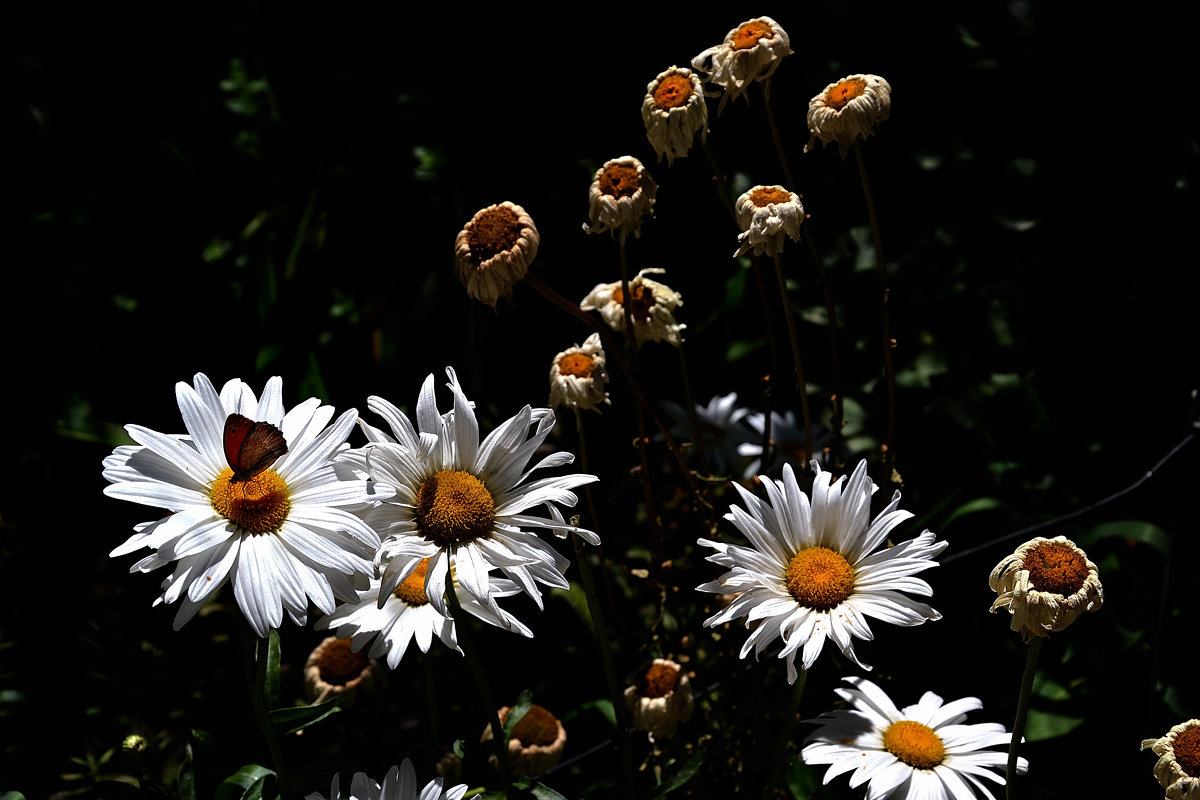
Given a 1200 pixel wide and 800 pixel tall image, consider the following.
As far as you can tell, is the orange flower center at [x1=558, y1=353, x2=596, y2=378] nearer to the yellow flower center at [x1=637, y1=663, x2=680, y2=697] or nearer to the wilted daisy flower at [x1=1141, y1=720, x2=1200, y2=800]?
the yellow flower center at [x1=637, y1=663, x2=680, y2=697]

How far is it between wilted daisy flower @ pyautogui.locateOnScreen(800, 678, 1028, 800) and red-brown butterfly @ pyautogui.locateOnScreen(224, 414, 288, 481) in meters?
0.59

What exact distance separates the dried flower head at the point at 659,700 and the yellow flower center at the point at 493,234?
0.50 metres

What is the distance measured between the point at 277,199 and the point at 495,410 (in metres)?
0.78

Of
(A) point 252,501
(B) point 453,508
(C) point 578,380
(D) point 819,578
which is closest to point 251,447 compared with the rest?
(A) point 252,501

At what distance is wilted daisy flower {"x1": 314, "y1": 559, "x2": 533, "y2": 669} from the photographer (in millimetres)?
951

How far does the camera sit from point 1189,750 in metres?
0.82

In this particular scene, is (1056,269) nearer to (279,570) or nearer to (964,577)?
(964,577)

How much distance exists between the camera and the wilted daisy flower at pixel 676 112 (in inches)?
39.2

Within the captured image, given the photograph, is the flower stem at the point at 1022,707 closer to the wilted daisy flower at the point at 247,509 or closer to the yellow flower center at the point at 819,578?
the yellow flower center at the point at 819,578

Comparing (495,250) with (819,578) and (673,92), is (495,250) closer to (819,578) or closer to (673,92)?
(673,92)

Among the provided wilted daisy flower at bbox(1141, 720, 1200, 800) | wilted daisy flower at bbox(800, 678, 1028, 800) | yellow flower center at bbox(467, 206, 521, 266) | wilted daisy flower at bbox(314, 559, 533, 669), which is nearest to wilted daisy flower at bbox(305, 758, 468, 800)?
wilted daisy flower at bbox(314, 559, 533, 669)

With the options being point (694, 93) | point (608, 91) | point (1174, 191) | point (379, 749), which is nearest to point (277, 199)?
point (608, 91)

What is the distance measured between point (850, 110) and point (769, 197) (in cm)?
11

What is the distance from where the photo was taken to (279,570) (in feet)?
2.68
